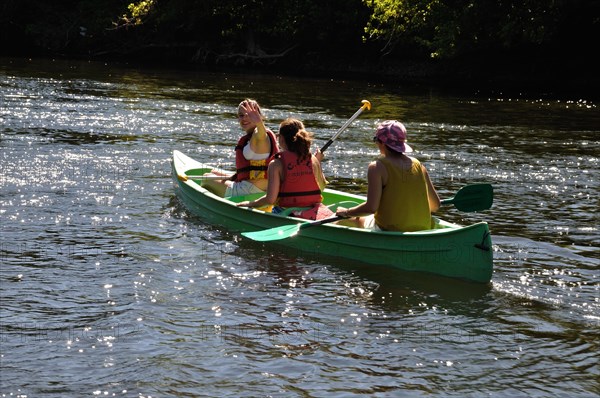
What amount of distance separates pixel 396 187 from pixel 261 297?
1.43m

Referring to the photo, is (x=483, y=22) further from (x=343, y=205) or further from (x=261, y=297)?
(x=261, y=297)

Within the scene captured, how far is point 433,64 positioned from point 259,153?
80.4 feet

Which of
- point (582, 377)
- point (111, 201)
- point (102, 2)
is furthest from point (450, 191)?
point (102, 2)

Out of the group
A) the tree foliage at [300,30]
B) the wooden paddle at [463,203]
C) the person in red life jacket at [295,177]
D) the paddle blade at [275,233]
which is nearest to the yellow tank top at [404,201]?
the wooden paddle at [463,203]

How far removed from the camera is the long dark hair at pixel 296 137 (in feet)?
27.8

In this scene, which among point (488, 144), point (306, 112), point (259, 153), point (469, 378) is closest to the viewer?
point (469, 378)

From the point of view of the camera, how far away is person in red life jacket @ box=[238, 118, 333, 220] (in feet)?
28.0

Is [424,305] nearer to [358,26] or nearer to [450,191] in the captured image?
[450,191]

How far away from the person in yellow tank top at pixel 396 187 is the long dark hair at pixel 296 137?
0.90 m

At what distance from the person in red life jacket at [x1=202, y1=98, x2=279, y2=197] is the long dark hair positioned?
99 cm

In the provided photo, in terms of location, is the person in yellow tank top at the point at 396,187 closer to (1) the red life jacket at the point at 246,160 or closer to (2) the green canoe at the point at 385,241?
(2) the green canoe at the point at 385,241

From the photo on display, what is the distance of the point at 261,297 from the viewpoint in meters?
7.30

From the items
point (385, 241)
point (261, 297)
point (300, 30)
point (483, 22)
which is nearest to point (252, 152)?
point (385, 241)

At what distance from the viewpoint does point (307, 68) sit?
35531mm
